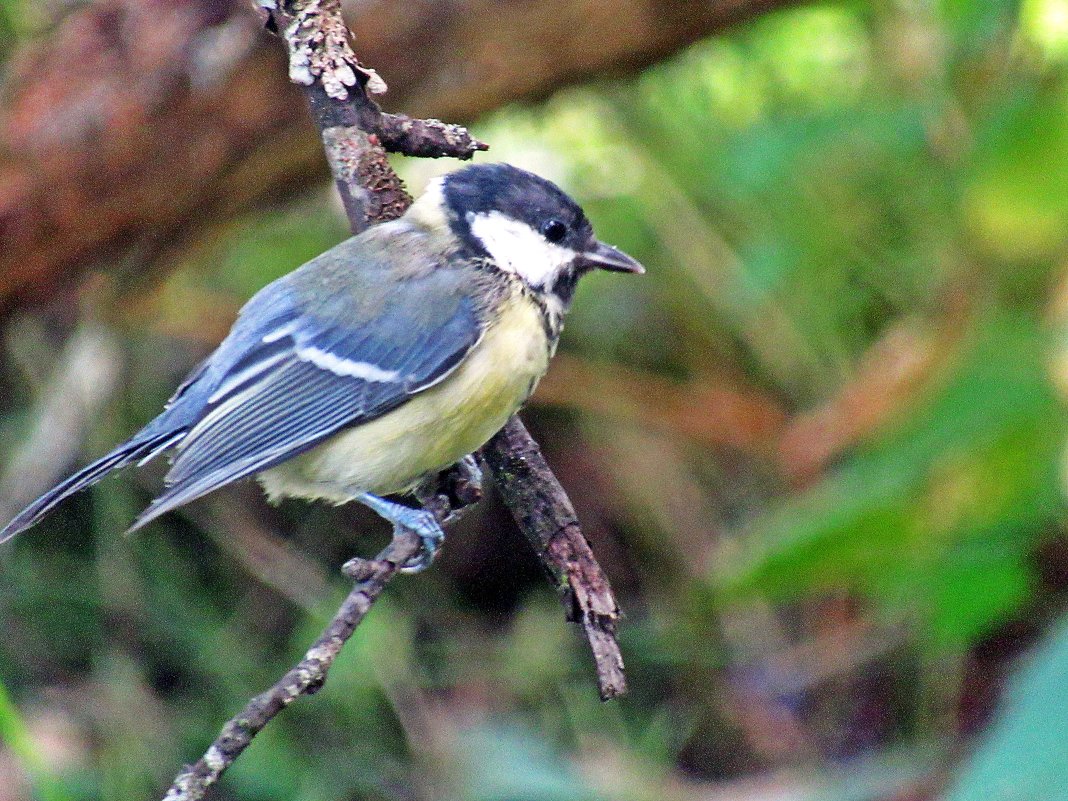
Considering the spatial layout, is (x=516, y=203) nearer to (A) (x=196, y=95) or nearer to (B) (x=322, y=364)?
(B) (x=322, y=364)

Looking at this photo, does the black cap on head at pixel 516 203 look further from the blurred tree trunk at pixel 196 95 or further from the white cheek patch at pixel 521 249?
the blurred tree trunk at pixel 196 95

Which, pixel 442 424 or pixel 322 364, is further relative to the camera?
pixel 322 364

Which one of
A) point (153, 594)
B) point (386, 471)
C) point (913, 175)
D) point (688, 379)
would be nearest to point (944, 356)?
point (913, 175)

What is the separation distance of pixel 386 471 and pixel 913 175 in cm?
169

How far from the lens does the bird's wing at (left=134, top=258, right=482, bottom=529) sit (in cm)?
187

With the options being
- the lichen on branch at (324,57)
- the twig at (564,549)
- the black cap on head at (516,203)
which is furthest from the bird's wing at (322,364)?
the lichen on branch at (324,57)

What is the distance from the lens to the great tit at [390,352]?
1.84 m

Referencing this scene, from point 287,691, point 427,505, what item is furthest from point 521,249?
point 287,691

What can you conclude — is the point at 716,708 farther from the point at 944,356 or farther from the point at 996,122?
the point at 996,122

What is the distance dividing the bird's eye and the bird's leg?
45 cm

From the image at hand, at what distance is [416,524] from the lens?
1.78 meters

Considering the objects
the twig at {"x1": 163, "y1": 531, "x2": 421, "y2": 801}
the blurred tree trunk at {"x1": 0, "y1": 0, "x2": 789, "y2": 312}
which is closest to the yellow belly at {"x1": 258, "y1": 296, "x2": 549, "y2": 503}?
the twig at {"x1": 163, "y1": 531, "x2": 421, "y2": 801}

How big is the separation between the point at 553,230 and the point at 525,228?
0.04 meters

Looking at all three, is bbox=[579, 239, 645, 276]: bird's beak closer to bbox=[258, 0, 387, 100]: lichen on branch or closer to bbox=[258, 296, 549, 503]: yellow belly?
bbox=[258, 296, 549, 503]: yellow belly
